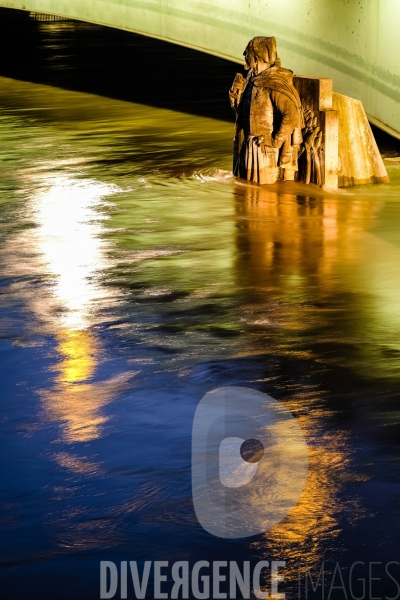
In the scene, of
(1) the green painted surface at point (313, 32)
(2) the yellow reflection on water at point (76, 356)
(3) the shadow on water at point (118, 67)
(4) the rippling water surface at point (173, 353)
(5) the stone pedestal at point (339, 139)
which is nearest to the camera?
(4) the rippling water surface at point (173, 353)

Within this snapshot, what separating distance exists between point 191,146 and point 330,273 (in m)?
7.66

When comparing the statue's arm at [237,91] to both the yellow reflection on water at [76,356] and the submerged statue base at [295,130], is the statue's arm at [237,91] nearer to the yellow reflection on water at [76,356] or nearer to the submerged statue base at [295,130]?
the submerged statue base at [295,130]

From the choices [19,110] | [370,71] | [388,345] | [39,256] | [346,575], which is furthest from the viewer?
[19,110]

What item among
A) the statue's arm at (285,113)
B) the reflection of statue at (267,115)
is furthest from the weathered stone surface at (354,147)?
the statue's arm at (285,113)

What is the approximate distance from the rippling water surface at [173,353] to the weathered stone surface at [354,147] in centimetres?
30

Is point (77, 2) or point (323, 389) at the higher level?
point (77, 2)

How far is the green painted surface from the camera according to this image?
623 inches

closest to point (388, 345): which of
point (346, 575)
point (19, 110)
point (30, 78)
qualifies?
point (346, 575)

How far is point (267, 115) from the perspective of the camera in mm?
13523

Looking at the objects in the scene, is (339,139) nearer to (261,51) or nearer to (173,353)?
(261,51)

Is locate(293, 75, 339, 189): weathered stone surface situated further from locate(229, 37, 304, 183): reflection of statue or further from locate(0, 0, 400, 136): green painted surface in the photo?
locate(0, 0, 400, 136): green painted surface

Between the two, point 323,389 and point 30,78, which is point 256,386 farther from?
point 30,78

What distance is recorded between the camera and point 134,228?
11609mm

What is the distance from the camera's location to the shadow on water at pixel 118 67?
23375 millimetres
